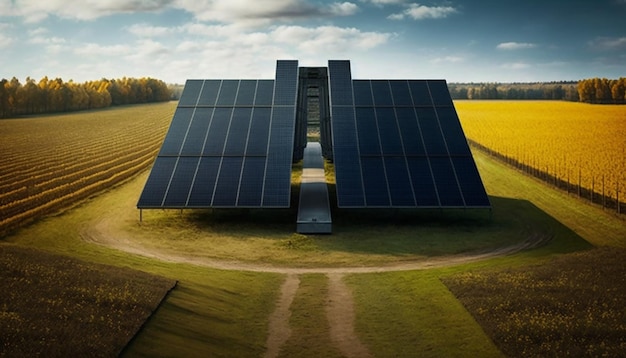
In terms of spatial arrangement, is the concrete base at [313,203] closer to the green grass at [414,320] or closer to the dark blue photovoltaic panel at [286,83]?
the dark blue photovoltaic panel at [286,83]

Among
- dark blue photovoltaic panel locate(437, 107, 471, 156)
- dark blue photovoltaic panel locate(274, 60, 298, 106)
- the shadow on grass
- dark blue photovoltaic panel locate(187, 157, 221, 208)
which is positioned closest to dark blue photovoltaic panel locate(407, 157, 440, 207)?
the shadow on grass

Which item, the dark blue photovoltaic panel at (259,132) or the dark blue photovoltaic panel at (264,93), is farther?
the dark blue photovoltaic panel at (264,93)

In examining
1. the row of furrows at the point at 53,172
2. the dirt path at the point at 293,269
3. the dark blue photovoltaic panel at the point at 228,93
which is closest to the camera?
the dirt path at the point at 293,269

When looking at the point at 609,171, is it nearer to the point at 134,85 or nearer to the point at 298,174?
the point at 298,174

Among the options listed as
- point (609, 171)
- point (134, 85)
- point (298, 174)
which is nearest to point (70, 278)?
point (298, 174)

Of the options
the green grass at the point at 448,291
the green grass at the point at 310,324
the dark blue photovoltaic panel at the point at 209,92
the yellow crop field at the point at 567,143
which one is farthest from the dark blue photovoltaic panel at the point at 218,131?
the yellow crop field at the point at 567,143

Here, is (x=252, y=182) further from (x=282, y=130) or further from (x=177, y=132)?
(x=177, y=132)

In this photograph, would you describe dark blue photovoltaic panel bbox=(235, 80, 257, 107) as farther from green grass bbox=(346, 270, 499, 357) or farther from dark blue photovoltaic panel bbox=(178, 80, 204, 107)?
green grass bbox=(346, 270, 499, 357)
